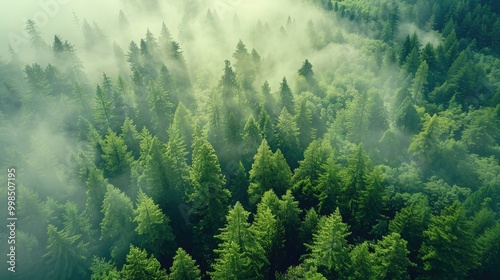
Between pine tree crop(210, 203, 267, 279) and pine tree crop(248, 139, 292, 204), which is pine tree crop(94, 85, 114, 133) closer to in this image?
pine tree crop(248, 139, 292, 204)

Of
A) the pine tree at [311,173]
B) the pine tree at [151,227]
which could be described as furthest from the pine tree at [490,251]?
the pine tree at [151,227]

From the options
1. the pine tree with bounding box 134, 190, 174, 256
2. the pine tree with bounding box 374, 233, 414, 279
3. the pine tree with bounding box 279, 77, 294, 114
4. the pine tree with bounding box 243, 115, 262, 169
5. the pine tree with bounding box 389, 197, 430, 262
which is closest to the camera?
the pine tree with bounding box 374, 233, 414, 279

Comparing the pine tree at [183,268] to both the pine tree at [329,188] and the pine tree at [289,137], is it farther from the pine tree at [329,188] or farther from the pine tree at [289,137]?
the pine tree at [289,137]

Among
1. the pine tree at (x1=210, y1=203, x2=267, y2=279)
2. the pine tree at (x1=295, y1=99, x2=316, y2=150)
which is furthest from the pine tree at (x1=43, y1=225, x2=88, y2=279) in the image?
the pine tree at (x1=295, y1=99, x2=316, y2=150)

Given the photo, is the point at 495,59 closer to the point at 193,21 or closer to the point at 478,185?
the point at 478,185

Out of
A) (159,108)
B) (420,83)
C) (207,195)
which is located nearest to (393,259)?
(207,195)

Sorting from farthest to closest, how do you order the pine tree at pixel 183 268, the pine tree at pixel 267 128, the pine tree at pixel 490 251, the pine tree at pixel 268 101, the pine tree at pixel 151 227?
the pine tree at pixel 268 101
the pine tree at pixel 267 128
the pine tree at pixel 151 227
the pine tree at pixel 490 251
the pine tree at pixel 183 268

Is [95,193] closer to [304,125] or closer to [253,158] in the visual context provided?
[253,158]
